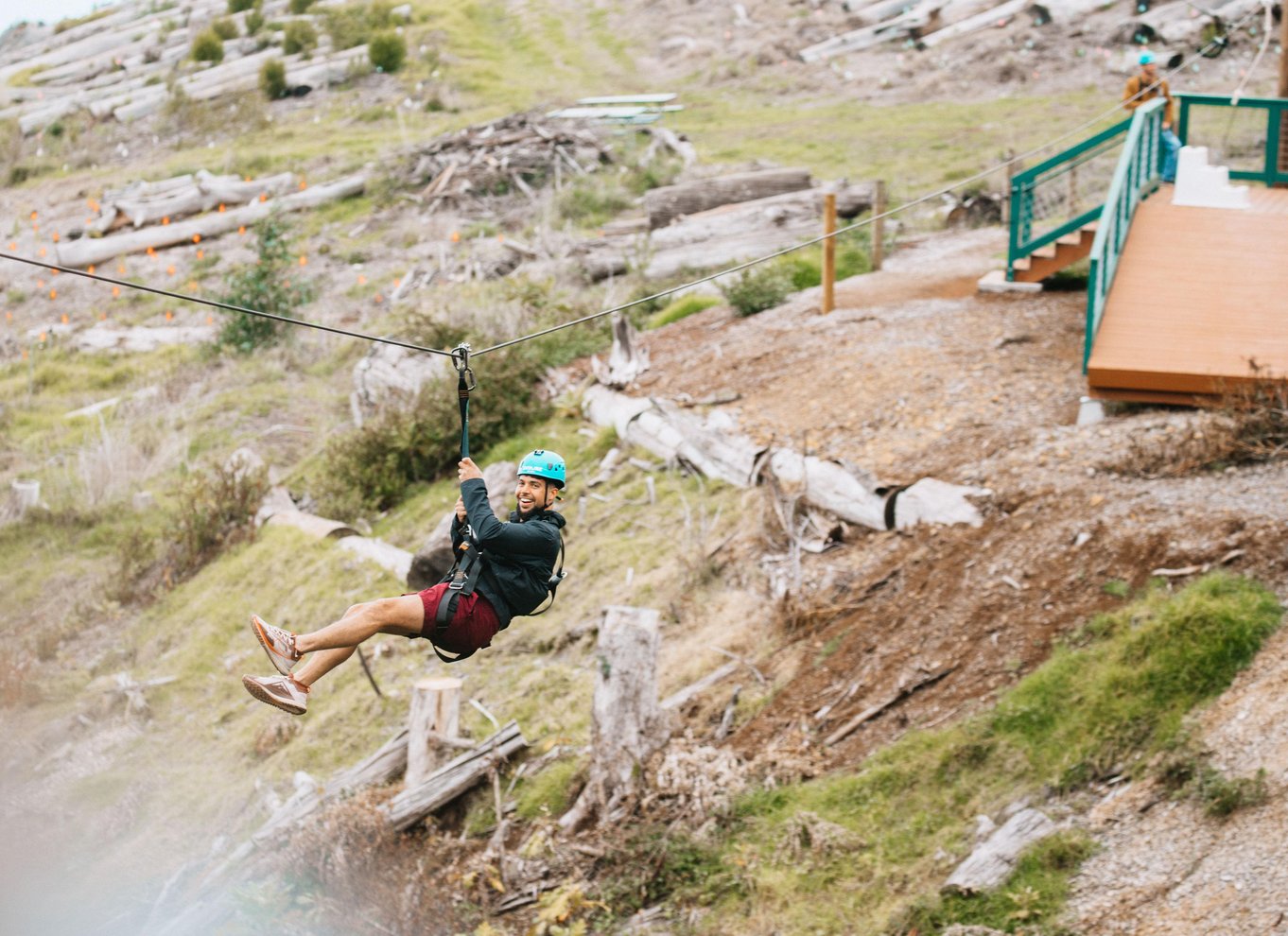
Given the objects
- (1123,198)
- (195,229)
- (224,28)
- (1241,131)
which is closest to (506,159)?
(195,229)

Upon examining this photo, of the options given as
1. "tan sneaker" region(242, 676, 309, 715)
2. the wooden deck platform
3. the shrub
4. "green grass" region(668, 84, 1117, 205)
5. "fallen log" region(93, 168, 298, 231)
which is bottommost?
the shrub

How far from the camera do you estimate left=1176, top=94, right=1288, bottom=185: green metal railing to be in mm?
17312

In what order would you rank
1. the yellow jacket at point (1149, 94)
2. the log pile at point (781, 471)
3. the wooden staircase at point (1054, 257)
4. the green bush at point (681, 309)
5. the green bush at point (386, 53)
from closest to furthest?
the log pile at point (781, 471), the yellow jacket at point (1149, 94), the wooden staircase at point (1054, 257), the green bush at point (681, 309), the green bush at point (386, 53)

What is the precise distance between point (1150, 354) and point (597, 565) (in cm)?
633

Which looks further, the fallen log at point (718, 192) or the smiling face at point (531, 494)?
the fallen log at point (718, 192)

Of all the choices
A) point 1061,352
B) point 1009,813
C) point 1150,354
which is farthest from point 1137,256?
point 1009,813

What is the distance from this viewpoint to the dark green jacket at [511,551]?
7.29m

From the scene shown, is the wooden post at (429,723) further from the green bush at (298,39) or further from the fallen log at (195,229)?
the green bush at (298,39)

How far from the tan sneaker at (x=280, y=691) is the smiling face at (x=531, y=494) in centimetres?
153

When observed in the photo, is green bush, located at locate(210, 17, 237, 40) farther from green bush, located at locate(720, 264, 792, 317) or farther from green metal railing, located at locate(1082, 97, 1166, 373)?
green metal railing, located at locate(1082, 97, 1166, 373)

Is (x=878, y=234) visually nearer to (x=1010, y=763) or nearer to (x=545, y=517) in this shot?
(x=1010, y=763)

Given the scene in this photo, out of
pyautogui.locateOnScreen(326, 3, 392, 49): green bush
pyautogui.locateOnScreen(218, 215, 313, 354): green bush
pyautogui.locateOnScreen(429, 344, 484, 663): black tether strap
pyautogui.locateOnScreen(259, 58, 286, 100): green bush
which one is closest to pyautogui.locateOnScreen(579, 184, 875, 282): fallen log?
pyautogui.locateOnScreen(218, 215, 313, 354): green bush

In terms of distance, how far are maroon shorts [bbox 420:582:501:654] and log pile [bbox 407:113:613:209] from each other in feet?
79.9

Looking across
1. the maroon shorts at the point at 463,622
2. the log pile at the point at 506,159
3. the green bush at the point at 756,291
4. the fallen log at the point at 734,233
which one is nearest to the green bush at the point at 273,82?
the log pile at the point at 506,159
